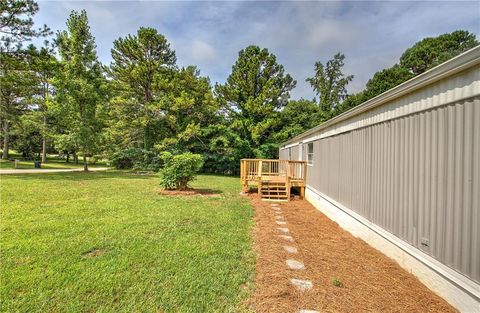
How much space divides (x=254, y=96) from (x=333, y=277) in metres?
18.0

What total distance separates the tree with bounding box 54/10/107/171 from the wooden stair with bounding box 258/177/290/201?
12.1m

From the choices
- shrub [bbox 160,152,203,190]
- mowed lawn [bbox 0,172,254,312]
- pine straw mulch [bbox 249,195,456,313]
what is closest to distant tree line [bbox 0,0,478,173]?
shrub [bbox 160,152,203,190]

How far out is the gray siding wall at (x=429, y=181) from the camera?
2.36 metres

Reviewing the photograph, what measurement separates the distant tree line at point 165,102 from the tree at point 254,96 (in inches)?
3.2

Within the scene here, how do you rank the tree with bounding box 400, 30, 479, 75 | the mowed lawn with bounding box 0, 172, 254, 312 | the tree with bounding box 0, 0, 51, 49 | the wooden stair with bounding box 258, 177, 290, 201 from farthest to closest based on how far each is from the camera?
1. the tree with bounding box 400, 30, 479, 75
2. the tree with bounding box 0, 0, 51, 49
3. the wooden stair with bounding box 258, 177, 290, 201
4. the mowed lawn with bounding box 0, 172, 254, 312

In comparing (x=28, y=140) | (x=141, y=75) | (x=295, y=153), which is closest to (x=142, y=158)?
(x=141, y=75)

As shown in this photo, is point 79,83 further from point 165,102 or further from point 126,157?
point 126,157

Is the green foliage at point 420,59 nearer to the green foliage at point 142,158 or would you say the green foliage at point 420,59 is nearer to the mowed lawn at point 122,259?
the green foliage at point 142,158

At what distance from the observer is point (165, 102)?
59.3 ft

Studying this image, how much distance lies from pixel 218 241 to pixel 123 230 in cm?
186

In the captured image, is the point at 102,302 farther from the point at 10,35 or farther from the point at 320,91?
the point at 320,91

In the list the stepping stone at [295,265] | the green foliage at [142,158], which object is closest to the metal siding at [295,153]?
the stepping stone at [295,265]

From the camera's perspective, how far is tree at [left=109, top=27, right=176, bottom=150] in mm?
17562

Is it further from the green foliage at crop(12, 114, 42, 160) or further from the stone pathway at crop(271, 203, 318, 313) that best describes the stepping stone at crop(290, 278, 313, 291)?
the green foliage at crop(12, 114, 42, 160)
